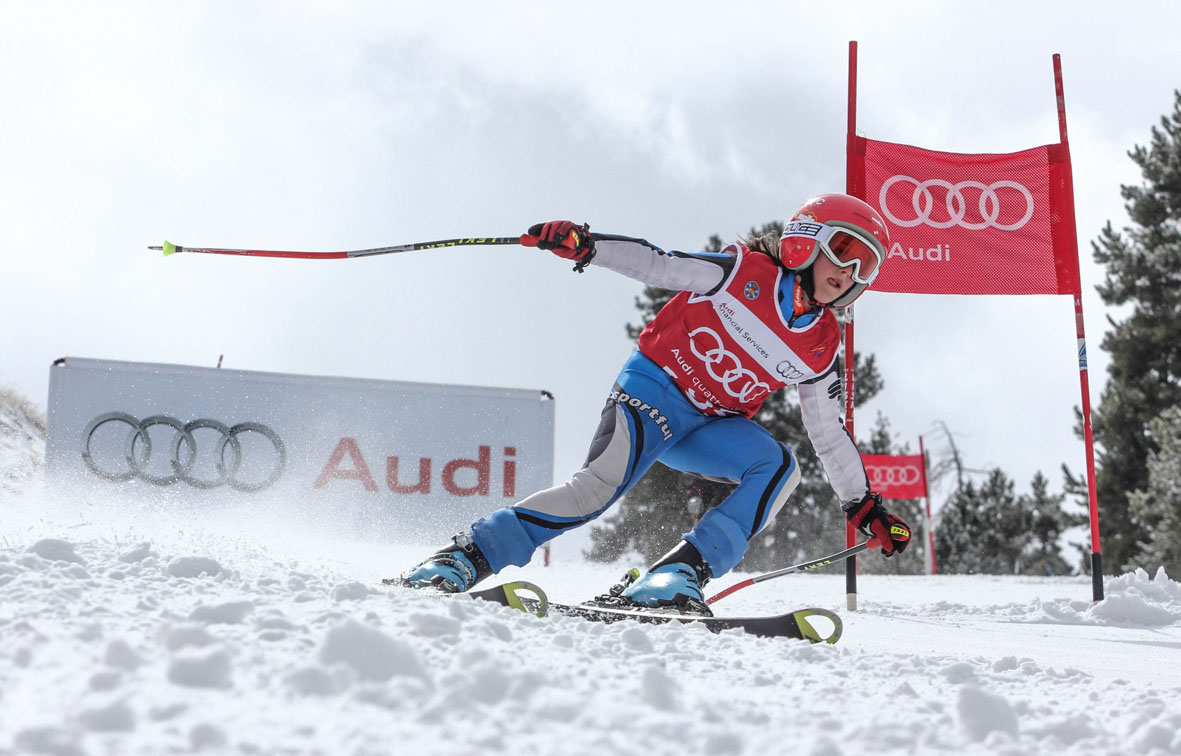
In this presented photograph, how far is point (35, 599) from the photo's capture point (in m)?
1.73

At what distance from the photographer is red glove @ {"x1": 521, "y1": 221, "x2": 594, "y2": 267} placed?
11.0ft

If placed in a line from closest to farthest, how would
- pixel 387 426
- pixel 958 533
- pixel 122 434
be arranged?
pixel 122 434
pixel 387 426
pixel 958 533

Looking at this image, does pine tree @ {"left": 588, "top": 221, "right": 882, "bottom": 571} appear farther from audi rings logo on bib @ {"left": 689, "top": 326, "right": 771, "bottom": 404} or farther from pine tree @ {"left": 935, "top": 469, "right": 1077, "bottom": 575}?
audi rings logo on bib @ {"left": 689, "top": 326, "right": 771, "bottom": 404}

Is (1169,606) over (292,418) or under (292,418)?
under

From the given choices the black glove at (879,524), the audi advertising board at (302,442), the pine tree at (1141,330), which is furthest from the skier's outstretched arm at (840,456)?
the pine tree at (1141,330)

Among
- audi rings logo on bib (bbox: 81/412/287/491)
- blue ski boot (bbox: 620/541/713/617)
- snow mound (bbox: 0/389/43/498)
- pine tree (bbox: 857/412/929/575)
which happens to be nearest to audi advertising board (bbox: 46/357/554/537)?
audi rings logo on bib (bbox: 81/412/287/491)

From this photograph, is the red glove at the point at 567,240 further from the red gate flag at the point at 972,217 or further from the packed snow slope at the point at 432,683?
the red gate flag at the point at 972,217

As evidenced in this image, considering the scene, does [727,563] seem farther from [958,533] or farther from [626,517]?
[958,533]

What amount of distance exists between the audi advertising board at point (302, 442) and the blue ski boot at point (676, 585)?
10.1 meters

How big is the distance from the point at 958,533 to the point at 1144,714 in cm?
3274

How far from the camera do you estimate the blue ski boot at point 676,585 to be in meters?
2.85

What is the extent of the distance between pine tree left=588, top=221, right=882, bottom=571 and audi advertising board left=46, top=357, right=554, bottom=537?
7.41 metres

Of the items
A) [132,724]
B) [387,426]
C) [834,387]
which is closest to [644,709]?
[132,724]

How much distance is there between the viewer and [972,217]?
636cm
